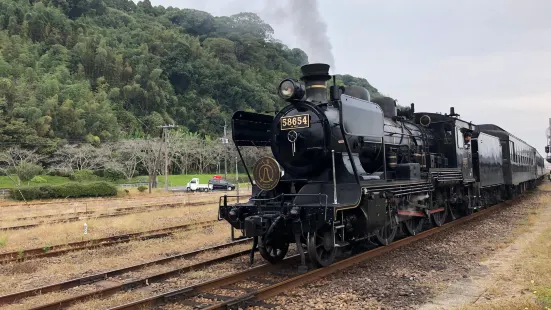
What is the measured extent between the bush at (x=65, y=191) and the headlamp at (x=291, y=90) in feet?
98.7

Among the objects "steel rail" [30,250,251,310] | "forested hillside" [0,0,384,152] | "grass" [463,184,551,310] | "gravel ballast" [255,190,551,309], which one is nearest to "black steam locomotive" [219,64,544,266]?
"gravel ballast" [255,190,551,309]

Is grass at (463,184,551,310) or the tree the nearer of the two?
grass at (463,184,551,310)

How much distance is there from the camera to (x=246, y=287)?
22.2 ft

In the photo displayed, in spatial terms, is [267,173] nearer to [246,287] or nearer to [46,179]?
[246,287]

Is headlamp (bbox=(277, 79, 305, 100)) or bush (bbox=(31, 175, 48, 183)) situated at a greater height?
headlamp (bbox=(277, 79, 305, 100))

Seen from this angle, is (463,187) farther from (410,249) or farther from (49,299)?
(49,299)

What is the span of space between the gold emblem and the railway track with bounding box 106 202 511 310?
1542mm

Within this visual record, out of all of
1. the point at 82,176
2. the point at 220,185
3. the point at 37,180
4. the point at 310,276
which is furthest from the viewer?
the point at 82,176

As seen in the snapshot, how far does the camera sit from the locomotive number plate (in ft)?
26.1

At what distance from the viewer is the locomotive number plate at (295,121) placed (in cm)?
796

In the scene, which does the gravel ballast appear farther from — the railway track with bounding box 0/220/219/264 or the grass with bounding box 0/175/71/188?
the grass with bounding box 0/175/71/188

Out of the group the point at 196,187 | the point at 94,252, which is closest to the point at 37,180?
the point at 196,187

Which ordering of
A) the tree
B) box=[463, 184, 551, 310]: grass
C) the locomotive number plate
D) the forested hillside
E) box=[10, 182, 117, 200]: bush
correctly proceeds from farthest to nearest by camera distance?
1. the forested hillside
2. the tree
3. box=[10, 182, 117, 200]: bush
4. the locomotive number plate
5. box=[463, 184, 551, 310]: grass

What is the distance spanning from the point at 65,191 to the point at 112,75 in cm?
5820
